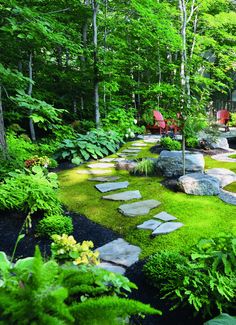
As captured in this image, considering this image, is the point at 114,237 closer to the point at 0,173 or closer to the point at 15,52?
the point at 0,173

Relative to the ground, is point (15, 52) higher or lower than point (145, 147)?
higher

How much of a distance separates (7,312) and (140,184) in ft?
13.9

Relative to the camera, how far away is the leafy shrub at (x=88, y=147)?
732 cm

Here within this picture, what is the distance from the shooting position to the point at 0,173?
4.59 meters

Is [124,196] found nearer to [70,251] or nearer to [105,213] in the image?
[105,213]

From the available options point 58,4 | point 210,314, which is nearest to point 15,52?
point 58,4

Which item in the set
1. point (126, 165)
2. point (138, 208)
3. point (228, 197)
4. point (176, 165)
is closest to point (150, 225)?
point (138, 208)

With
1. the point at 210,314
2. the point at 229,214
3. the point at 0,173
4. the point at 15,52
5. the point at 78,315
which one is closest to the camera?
the point at 78,315

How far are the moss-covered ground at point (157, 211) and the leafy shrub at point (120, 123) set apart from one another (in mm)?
4870

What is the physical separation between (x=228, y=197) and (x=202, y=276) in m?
2.48

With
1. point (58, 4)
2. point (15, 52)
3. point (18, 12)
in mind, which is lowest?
point (18, 12)

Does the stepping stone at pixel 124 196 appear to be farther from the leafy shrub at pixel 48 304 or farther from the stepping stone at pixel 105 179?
the leafy shrub at pixel 48 304

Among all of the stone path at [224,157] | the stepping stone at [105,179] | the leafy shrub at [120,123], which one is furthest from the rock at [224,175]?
the leafy shrub at [120,123]

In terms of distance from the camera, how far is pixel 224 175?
5.54 metres
